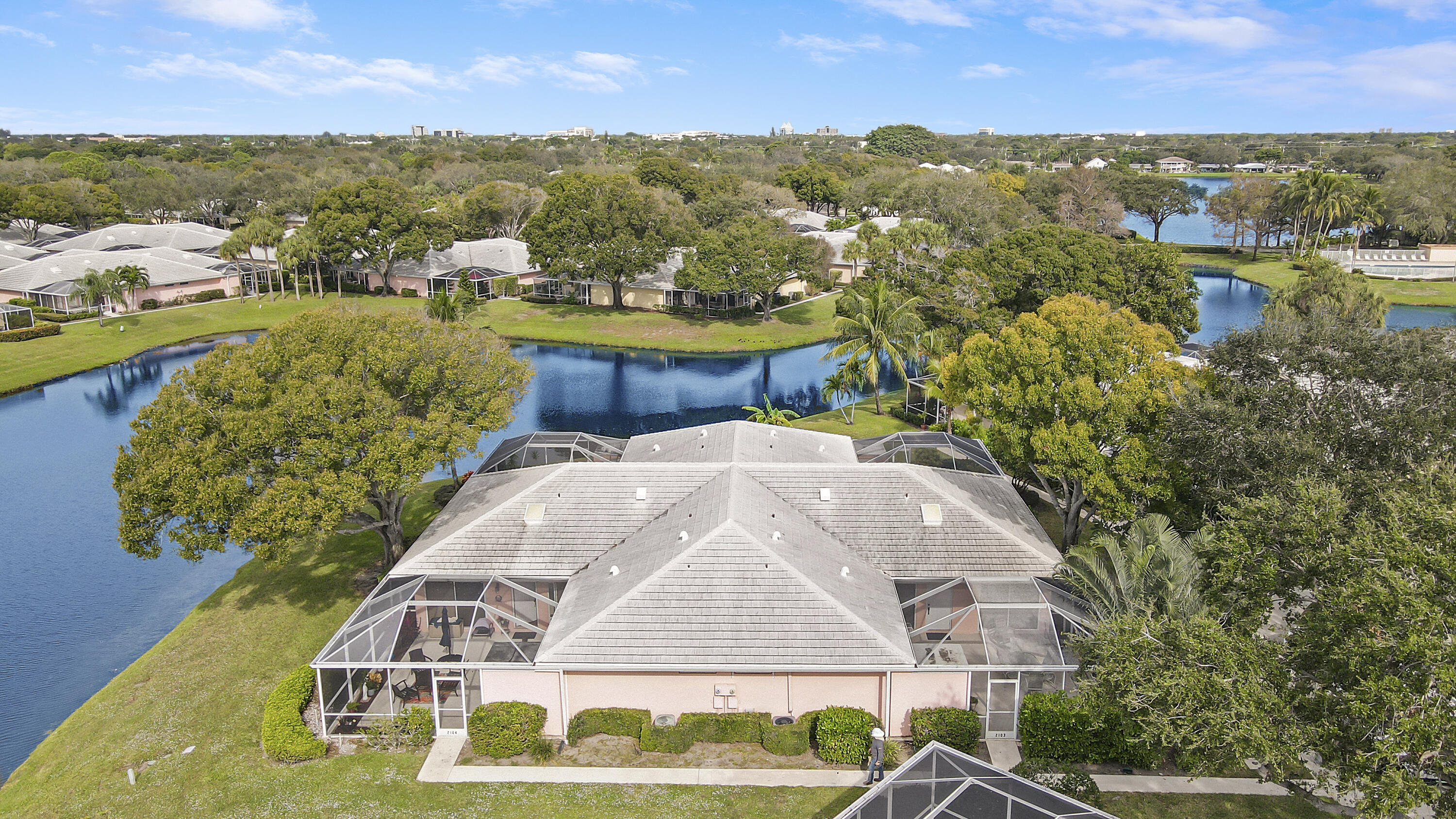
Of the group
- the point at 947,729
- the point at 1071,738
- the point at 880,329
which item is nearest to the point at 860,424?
the point at 880,329

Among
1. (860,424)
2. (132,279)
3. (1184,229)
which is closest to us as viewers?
(860,424)

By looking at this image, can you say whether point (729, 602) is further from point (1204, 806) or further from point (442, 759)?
point (1204, 806)

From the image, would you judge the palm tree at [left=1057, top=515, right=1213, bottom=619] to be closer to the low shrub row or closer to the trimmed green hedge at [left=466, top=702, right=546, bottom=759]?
the trimmed green hedge at [left=466, top=702, right=546, bottom=759]

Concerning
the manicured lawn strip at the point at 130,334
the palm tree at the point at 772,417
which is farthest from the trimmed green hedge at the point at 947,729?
the manicured lawn strip at the point at 130,334

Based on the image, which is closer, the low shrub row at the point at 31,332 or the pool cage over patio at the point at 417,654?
the pool cage over patio at the point at 417,654

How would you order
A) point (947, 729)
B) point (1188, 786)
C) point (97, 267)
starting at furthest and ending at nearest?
point (97, 267), point (947, 729), point (1188, 786)

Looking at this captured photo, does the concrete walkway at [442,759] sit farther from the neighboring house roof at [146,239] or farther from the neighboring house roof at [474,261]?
the neighboring house roof at [146,239]

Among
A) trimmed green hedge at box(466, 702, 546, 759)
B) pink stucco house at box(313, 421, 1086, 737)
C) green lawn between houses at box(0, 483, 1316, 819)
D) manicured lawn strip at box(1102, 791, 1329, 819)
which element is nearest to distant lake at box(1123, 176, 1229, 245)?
pink stucco house at box(313, 421, 1086, 737)
